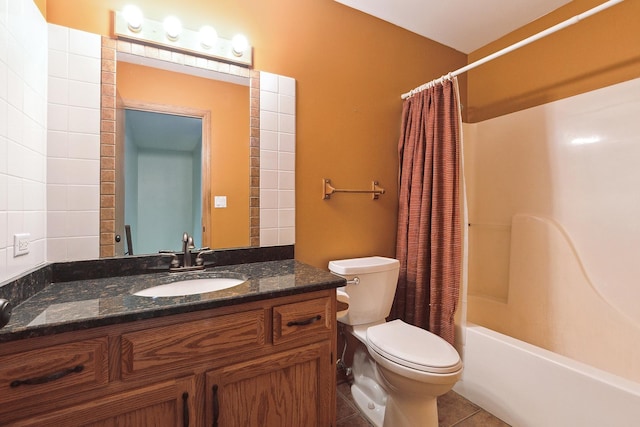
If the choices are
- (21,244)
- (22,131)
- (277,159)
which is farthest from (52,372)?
(277,159)

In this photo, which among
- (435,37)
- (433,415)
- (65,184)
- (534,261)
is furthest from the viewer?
(435,37)

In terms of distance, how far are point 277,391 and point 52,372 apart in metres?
0.65

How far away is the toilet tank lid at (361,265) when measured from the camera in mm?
1601

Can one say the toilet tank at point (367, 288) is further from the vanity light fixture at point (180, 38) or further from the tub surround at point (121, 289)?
the vanity light fixture at point (180, 38)

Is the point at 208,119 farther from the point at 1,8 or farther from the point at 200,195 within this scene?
the point at 1,8

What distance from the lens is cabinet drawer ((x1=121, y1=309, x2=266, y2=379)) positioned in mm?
820

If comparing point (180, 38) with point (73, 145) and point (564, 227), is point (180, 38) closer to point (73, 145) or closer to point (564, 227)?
point (73, 145)

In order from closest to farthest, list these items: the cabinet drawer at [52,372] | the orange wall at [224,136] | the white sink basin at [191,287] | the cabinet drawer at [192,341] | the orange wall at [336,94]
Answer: the cabinet drawer at [52,372], the cabinet drawer at [192,341], the white sink basin at [191,287], the orange wall at [224,136], the orange wall at [336,94]

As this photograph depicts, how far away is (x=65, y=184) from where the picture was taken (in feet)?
3.89

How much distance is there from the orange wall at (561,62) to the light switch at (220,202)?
7.07ft

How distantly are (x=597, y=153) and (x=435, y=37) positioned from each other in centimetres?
134

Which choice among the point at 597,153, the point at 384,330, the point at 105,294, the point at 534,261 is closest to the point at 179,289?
the point at 105,294

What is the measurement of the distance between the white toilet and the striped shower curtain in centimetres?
24

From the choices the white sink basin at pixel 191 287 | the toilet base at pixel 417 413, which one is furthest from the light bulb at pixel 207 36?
the toilet base at pixel 417 413
